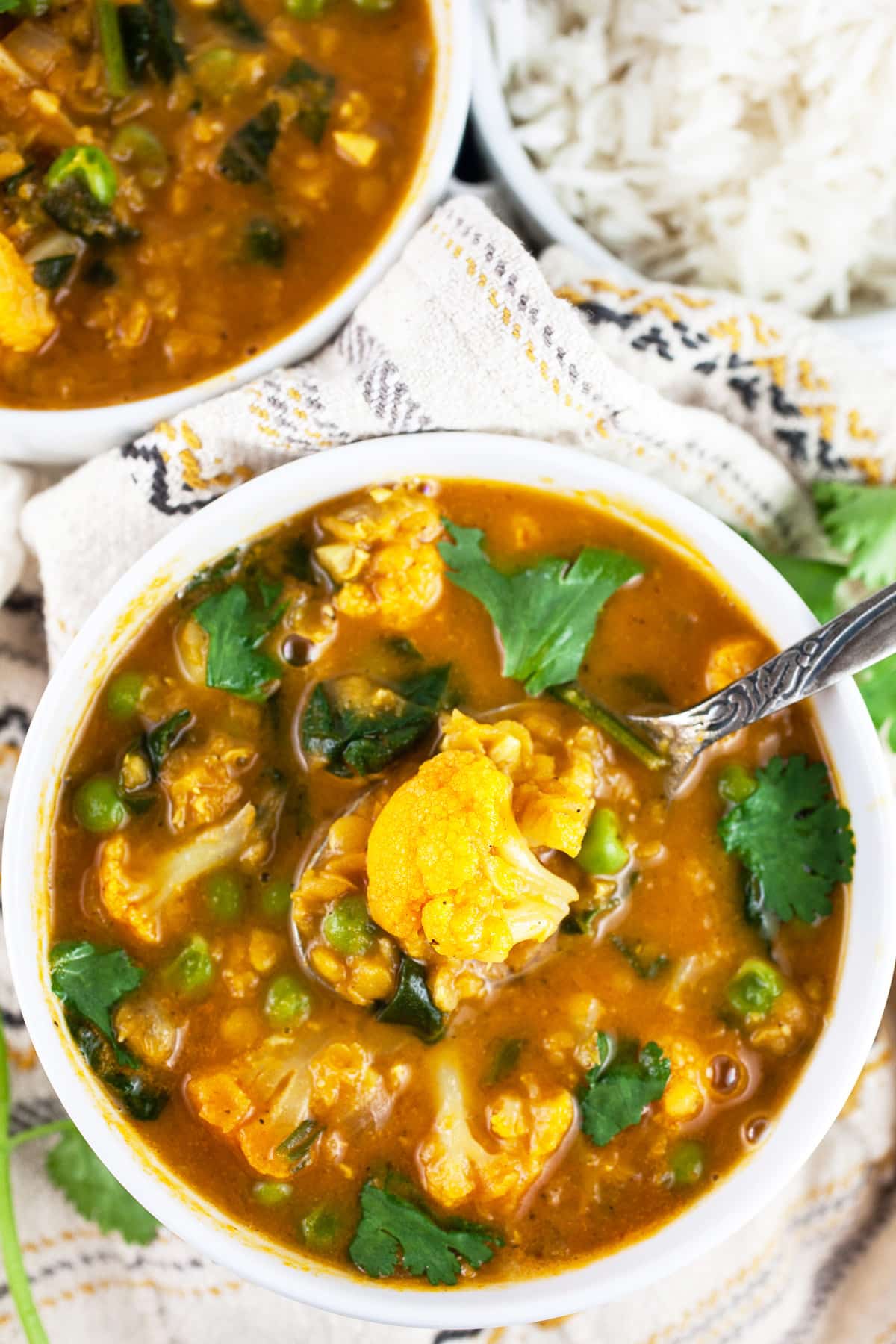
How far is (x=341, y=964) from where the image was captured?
2633mm

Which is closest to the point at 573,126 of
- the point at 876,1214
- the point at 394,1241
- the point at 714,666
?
the point at 714,666

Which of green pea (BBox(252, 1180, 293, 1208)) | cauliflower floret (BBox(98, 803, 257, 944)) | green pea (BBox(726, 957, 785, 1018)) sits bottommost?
green pea (BBox(726, 957, 785, 1018))

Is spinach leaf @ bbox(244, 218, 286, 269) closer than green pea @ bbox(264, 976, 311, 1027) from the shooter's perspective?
No

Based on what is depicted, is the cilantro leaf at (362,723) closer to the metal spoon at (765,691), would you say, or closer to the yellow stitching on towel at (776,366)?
the metal spoon at (765,691)

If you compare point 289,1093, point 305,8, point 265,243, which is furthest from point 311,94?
point 289,1093

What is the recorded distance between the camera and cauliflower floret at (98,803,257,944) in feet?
8.68

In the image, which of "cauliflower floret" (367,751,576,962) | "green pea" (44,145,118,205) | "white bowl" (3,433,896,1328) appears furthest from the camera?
"green pea" (44,145,118,205)

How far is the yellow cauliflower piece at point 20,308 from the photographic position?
110 inches

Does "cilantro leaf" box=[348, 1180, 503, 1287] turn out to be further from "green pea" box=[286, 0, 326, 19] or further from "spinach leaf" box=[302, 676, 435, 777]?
"green pea" box=[286, 0, 326, 19]

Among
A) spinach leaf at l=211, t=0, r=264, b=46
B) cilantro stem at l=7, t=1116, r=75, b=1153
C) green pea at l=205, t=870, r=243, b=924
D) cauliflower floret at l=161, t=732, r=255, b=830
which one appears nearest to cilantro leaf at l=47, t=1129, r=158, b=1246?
cilantro stem at l=7, t=1116, r=75, b=1153

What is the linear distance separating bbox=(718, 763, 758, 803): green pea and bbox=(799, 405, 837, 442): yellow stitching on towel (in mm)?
873

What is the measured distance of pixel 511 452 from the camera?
2.68 metres

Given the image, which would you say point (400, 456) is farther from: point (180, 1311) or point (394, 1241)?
point (180, 1311)

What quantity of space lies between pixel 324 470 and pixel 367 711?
47 centimetres
